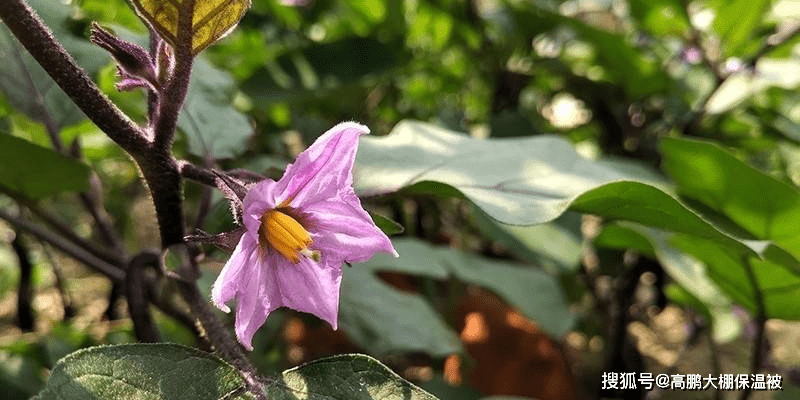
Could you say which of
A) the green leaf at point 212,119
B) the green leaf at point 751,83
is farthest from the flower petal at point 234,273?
the green leaf at point 751,83

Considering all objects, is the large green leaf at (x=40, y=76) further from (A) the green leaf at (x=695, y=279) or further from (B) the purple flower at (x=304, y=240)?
(A) the green leaf at (x=695, y=279)

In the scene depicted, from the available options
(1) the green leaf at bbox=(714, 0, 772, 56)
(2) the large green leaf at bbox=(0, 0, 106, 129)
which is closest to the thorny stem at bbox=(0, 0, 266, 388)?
(2) the large green leaf at bbox=(0, 0, 106, 129)

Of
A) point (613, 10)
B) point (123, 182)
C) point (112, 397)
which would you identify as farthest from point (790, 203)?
point (123, 182)

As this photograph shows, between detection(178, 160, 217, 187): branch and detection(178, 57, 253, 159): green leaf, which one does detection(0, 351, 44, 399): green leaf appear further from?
detection(178, 160, 217, 187): branch

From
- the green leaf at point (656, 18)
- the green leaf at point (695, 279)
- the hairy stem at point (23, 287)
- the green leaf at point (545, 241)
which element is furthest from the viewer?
the hairy stem at point (23, 287)

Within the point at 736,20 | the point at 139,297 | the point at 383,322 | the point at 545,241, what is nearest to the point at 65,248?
the point at 139,297
